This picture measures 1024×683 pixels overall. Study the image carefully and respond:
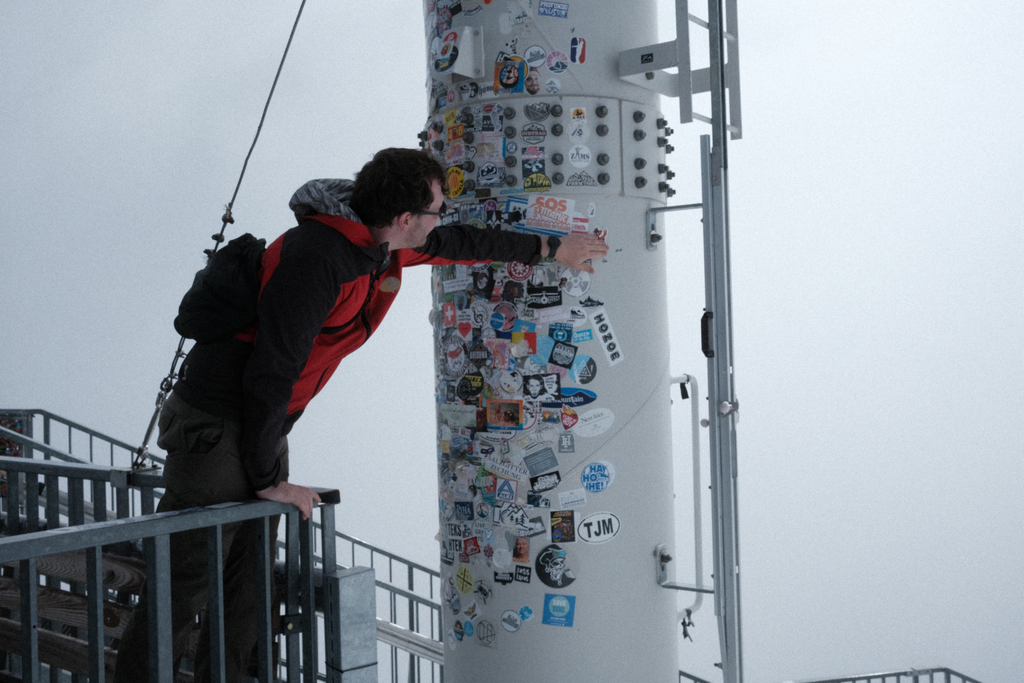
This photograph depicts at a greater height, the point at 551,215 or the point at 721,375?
the point at 551,215

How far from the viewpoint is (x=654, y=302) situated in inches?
130

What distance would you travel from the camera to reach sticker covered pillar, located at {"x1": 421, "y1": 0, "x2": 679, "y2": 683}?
316 cm

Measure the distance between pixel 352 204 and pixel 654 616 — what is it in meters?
1.98

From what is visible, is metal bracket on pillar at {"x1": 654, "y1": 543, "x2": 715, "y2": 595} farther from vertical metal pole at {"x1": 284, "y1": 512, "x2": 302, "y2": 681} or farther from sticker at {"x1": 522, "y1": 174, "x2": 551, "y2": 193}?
vertical metal pole at {"x1": 284, "y1": 512, "x2": 302, "y2": 681}

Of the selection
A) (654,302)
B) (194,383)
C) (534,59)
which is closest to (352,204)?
(194,383)

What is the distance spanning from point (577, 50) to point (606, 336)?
1.04 m

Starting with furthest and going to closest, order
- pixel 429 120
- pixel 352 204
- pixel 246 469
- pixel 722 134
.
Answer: pixel 429 120
pixel 722 134
pixel 352 204
pixel 246 469

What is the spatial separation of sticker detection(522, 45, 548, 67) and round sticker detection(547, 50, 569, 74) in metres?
0.02

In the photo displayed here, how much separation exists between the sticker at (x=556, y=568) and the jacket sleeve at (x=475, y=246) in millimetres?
1057

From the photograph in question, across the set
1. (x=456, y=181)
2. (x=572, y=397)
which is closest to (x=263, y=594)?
(x=572, y=397)

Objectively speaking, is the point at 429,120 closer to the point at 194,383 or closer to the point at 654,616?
the point at 194,383

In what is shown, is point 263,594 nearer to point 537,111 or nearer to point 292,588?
point 292,588

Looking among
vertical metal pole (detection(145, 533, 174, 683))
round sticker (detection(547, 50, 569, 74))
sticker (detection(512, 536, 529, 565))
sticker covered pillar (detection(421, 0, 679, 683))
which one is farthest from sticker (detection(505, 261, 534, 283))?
vertical metal pole (detection(145, 533, 174, 683))

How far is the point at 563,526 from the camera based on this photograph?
3193mm
